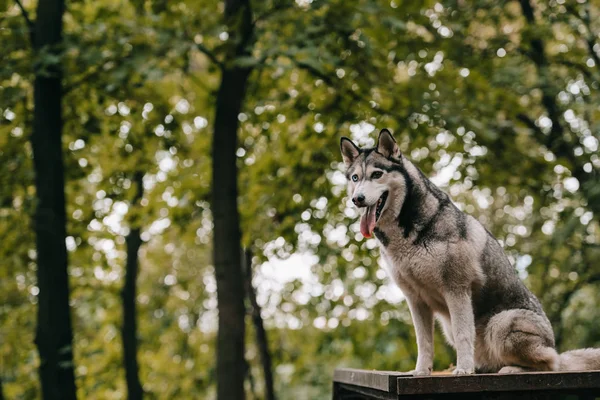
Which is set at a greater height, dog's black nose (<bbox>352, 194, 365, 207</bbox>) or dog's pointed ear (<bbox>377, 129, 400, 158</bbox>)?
dog's pointed ear (<bbox>377, 129, 400, 158</bbox>)

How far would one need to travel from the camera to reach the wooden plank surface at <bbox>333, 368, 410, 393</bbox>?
14.1 ft

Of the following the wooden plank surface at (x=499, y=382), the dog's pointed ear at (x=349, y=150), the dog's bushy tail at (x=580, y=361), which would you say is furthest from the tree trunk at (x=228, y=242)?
the wooden plank surface at (x=499, y=382)

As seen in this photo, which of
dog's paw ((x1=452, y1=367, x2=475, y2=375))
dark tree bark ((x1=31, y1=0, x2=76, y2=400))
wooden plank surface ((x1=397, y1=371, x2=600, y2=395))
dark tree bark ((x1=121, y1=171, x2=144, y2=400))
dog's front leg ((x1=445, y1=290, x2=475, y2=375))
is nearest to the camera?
wooden plank surface ((x1=397, y1=371, x2=600, y2=395))

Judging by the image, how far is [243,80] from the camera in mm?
10445

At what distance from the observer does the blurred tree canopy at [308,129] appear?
9.70 meters

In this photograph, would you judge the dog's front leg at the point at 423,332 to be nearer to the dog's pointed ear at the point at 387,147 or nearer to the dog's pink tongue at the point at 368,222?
the dog's pink tongue at the point at 368,222

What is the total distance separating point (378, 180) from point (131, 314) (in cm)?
1158

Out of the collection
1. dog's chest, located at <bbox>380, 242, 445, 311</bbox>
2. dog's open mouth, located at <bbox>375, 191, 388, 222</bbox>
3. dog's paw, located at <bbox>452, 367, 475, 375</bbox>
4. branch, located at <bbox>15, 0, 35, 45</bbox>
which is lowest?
dog's paw, located at <bbox>452, 367, 475, 375</bbox>

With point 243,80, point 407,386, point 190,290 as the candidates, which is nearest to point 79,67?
point 243,80

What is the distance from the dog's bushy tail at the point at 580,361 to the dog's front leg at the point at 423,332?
39.0 inches

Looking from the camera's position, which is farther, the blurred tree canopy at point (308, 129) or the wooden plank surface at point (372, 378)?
the blurred tree canopy at point (308, 129)

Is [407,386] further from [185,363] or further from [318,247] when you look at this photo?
[185,363]

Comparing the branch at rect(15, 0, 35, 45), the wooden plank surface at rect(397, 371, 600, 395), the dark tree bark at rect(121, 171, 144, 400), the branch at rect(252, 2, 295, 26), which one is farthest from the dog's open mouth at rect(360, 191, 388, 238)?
the dark tree bark at rect(121, 171, 144, 400)

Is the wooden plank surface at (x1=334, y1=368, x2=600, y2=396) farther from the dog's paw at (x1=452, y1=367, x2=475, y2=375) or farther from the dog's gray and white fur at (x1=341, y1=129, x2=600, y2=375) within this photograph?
the dog's gray and white fur at (x1=341, y1=129, x2=600, y2=375)
